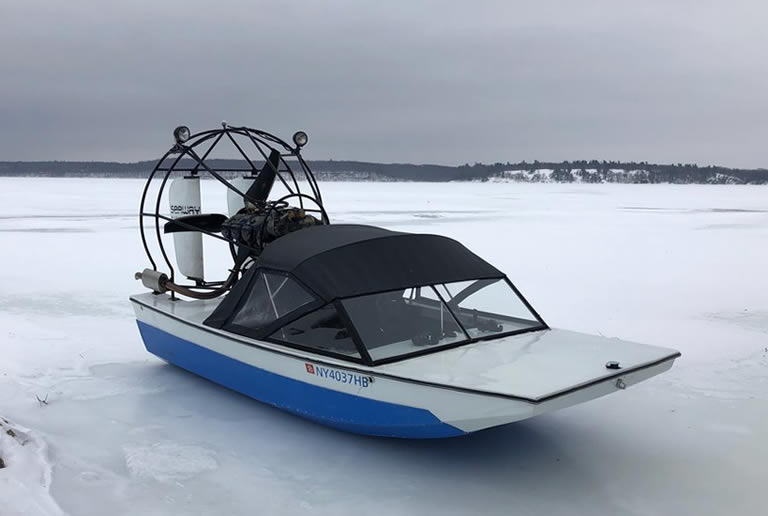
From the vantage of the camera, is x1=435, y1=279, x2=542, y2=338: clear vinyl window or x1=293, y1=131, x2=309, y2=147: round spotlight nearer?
x1=435, y1=279, x2=542, y2=338: clear vinyl window

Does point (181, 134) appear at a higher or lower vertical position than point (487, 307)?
higher

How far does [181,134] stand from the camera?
660 cm

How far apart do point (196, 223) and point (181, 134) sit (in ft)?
2.83

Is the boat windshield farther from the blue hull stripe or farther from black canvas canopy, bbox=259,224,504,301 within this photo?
the blue hull stripe

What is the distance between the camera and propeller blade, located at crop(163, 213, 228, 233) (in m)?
6.75

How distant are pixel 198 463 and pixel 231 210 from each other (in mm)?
3687

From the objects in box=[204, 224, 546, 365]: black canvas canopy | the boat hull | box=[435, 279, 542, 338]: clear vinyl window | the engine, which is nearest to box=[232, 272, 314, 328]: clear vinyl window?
box=[204, 224, 546, 365]: black canvas canopy

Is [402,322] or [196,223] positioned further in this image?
[196,223]

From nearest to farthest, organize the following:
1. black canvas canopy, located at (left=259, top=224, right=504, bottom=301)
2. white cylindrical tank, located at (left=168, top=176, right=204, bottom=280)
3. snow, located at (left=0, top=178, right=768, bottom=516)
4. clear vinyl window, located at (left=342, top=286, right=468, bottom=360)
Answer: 1. snow, located at (left=0, top=178, right=768, bottom=516)
2. clear vinyl window, located at (left=342, top=286, right=468, bottom=360)
3. black canvas canopy, located at (left=259, top=224, right=504, bottom=301)
4. white cylindrical tank, located at (left=168, top=176, right=204, bottom=280)

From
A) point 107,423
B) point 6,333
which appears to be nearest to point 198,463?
point 107,423

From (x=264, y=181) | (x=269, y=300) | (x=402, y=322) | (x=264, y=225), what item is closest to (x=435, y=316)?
(x=402, y=322)

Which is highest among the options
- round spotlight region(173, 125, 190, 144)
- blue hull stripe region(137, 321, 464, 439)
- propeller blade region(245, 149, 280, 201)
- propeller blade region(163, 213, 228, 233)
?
round spotlight region(173, 125, 190, 144)

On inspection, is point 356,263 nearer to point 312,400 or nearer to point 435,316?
point 435,316

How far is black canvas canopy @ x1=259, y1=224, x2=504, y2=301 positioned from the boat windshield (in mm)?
98
